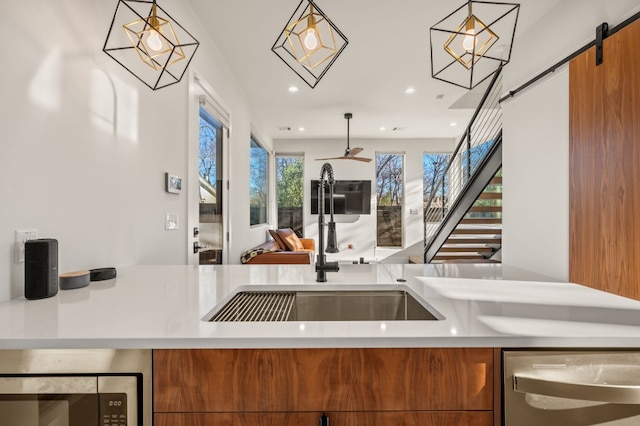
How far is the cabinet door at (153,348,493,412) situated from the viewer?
2.54ft

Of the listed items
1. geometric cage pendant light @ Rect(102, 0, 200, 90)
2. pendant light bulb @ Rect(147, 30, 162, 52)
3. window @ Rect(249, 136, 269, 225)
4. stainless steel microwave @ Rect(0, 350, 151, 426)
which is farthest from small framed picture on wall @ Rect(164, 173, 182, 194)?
window @ Rect(249, 136, 269, 225)

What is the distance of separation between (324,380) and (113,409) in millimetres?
496

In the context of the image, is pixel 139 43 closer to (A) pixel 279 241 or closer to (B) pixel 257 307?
(B) pixel 257 307

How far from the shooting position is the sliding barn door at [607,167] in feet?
5.29

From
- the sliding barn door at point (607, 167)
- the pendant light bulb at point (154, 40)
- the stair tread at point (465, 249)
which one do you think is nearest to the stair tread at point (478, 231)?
the stair tread at point (465, 249)

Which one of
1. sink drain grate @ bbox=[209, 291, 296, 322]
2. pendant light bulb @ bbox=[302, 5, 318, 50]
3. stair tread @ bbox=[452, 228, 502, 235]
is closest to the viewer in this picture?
sink drain grate @ bbox=[209, 291, 296, 322]

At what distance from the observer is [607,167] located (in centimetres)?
176

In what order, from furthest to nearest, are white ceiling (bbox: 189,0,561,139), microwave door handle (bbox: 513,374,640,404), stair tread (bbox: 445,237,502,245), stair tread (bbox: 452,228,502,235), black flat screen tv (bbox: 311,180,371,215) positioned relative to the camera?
black flat screen tv (bbox: 311,180,371,215) < stair tread (bbox: 445,237,502,245) < stair tread (bbox: 452,228,502,235) < white ceiling (bbox: 189,0,561,139) < microwave door handle (bbox: 513,374,640,404)

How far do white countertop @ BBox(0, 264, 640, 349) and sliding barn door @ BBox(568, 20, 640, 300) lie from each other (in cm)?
67

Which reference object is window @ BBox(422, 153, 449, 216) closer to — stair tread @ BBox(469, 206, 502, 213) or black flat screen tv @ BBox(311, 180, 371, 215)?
black flat screen tv @ BBox(311, 180, 371, 215)

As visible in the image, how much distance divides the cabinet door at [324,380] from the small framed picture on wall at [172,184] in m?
1.61

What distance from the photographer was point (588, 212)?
188cm

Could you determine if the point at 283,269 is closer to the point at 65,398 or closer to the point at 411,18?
the point at 65,398

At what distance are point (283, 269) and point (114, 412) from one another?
1.02 metres
